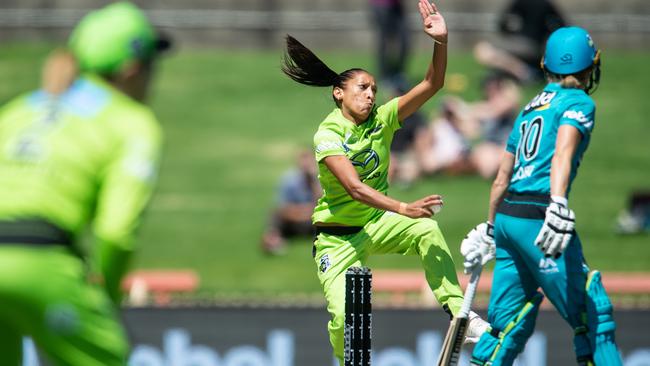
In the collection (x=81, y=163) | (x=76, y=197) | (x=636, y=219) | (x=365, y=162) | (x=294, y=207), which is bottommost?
(x=76, y=197)

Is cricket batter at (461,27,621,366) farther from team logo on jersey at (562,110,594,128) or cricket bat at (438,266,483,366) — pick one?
cricket bat at (438,266,483,366)

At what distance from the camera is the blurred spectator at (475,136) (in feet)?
56.3

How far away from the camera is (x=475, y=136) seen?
17.5 m

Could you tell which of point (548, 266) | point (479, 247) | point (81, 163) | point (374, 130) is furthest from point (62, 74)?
point (479, 247)

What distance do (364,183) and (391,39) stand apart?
12.7 metres

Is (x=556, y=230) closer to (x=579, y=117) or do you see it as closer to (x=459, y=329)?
(x=579, y=117)

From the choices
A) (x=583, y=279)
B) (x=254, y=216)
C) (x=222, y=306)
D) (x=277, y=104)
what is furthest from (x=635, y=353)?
(x=277, y=104)

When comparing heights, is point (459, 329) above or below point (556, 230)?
below

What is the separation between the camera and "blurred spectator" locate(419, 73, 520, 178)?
1717cm

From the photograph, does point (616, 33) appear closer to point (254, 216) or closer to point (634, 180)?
point (634, 180)

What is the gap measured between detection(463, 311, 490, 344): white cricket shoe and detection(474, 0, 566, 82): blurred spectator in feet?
36.9

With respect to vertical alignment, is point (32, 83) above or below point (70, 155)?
above

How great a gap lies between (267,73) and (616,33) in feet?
20.6

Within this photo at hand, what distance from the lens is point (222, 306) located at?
1040cm
